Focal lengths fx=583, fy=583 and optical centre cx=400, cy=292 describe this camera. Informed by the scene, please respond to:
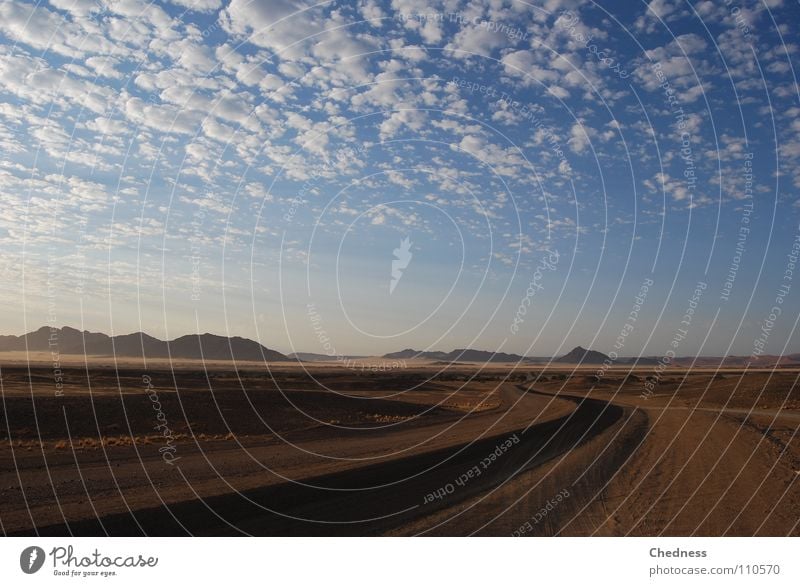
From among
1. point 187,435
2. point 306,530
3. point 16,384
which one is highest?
point 16,384

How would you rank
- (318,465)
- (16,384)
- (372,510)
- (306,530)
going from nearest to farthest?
(306,530) → (372,510) → (318,465) → (16,384)

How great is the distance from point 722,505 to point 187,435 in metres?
25.6

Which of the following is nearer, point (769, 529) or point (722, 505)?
point (769, 529)

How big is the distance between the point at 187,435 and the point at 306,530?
67.6ft

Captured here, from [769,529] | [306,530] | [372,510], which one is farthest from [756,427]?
[306,530]

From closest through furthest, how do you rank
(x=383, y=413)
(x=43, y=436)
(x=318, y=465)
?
(x=318, y=465) < (x=43, y=436) < (x=383, y=413)

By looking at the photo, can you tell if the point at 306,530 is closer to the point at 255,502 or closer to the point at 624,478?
the point at 255,502

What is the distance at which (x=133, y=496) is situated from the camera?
15984 mm

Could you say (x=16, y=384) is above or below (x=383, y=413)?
above

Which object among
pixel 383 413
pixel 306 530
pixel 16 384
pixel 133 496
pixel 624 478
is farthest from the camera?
pixel 16 384

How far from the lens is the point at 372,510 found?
14.8 meters

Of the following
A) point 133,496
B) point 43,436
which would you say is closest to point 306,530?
point 133,496
